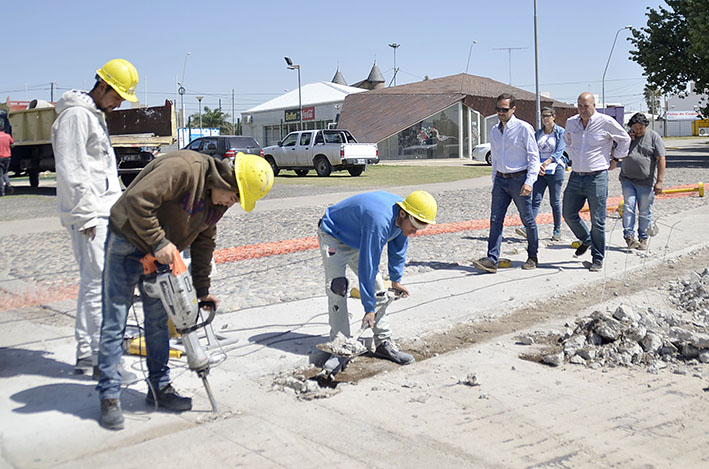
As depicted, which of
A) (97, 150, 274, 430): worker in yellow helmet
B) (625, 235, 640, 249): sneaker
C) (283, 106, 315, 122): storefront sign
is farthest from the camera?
(283, 106, 315, 122): storefront sign

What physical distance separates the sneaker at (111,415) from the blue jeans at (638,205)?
7.82 m

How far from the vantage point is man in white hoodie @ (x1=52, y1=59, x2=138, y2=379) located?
4570 mm

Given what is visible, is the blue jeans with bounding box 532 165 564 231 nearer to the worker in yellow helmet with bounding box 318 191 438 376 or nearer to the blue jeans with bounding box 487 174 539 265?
the blue jeans with bounding box 487 174 539 265

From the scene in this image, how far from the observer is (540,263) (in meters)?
8.91

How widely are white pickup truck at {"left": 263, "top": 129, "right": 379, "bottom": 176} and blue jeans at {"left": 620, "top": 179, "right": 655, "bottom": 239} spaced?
684 inches

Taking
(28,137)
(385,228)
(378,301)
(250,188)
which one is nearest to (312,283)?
(378,301)

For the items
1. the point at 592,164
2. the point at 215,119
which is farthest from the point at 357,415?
the point at 215,119

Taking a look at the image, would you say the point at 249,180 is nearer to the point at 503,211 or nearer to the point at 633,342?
the point at 633,342

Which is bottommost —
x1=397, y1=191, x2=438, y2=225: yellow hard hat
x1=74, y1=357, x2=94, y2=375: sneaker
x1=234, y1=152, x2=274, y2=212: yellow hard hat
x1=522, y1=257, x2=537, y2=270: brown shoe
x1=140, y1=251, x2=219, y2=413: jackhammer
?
x1=74, y1=357, x2=94, y2=375: sneaker

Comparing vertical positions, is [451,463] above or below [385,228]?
below

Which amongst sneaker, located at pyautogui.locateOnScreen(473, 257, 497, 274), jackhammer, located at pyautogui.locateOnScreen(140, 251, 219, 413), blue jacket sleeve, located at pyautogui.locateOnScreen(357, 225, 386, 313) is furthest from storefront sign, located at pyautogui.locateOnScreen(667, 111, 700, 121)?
jackhammer, located at pyautogui.locateOnScreen(140, 251, 219, 413)

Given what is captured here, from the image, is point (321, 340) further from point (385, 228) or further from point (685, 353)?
point (685, 353)

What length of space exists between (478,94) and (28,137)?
2951 centimetres

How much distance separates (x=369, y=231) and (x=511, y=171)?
3991 millimetres
